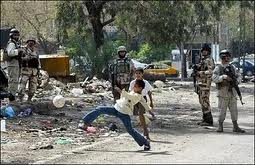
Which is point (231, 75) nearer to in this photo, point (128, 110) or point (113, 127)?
point (113, 127)

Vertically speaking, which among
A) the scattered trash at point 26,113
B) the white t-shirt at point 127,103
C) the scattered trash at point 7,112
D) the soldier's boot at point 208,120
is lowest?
the soldier's boot at point 208,120

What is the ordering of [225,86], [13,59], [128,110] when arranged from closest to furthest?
1. [128,110]
2. [225,86]
3. [13,59]

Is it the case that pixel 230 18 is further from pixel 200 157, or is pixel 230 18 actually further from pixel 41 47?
pixel 200 157

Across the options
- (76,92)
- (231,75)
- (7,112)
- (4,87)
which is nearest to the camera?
(231,75)

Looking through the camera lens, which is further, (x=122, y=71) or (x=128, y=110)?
(x=122, y=71)

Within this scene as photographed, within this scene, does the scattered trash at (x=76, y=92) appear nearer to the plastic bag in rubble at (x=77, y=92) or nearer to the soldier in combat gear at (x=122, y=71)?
the plastic bag in rubble at (x=77, y=92)

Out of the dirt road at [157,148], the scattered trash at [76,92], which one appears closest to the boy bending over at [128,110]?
the dirt road at [157,148]

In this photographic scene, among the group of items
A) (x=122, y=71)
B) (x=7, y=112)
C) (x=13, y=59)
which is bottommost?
(x=7, y=112)

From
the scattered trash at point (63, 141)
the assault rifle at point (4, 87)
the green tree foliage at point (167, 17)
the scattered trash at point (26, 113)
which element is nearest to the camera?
the scattered trash at point (63, 141)

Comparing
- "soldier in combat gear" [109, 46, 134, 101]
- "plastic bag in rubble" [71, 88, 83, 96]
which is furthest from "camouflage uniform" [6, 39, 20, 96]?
"plastic bag in rubble" [71, 88, 83, 96]

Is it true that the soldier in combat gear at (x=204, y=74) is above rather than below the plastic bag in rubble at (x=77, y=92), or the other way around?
above

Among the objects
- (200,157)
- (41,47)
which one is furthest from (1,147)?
(41,47)

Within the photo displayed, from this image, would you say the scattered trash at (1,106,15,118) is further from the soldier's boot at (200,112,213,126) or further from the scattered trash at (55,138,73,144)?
the soldier's boot at (200,112,213,126)

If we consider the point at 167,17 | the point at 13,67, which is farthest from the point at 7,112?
the point at 167,17
